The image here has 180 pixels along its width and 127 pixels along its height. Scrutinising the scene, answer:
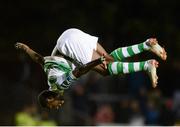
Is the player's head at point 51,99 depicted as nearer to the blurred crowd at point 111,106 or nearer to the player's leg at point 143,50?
the player's leg at point 143,50

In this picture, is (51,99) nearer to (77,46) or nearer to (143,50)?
(77,46)

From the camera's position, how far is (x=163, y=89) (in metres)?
21.6

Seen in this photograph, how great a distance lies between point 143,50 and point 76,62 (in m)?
0.96

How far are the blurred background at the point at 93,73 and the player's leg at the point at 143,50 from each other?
5.53 m

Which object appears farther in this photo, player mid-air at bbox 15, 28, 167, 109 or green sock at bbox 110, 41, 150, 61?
green sock at bbox 110, 41, 150, 61

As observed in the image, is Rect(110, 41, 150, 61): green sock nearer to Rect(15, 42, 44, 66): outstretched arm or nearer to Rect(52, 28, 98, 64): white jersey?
Rect(52, 28, 98, 64): white jersey

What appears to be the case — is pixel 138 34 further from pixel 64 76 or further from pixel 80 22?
pixel 64 76

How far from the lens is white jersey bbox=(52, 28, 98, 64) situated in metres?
13.9

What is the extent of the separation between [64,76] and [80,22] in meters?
7.86

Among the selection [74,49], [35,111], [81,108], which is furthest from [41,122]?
[74,49]

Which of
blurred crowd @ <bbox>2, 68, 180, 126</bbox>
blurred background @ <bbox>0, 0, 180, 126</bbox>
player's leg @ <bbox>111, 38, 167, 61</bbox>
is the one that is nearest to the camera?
player's leg @ <bbox>111, 38, 167, 61</bbox>

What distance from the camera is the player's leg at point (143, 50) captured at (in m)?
13.9

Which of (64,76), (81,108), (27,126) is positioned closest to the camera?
(64,76)

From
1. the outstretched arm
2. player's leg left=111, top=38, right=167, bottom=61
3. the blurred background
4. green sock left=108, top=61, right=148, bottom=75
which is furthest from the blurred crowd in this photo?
green sock left=108, top=61, right=148, bottom=75
